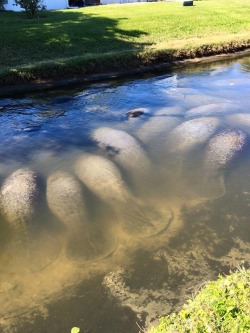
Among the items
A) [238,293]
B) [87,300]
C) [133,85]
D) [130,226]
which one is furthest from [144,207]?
[133,85]

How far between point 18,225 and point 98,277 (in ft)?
6.79

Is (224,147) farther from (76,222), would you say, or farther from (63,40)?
(63,40)

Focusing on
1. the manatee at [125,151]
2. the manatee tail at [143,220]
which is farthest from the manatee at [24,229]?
the manatee at [125,151]

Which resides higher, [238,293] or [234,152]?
[238,293]

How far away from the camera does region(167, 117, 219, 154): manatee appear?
979 cm

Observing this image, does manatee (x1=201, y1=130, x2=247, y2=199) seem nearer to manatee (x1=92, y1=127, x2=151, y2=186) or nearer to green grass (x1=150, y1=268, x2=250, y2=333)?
manatee (x1=92, y1=127, x2=151, y2=186)

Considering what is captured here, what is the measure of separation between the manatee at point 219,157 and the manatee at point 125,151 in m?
1.43

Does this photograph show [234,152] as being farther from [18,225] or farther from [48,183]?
[18,225]

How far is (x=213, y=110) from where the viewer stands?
1185cm

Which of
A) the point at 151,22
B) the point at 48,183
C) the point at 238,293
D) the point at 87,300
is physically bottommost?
the point at 87,300

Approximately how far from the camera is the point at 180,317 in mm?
A: 3992

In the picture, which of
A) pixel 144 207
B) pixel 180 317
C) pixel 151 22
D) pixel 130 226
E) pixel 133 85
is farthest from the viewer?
pixel 151 22

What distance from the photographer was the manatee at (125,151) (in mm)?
8867

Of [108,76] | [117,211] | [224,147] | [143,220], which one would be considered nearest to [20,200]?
[117,211]
